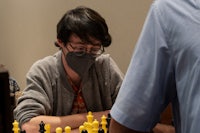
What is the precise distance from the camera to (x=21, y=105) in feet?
4.99

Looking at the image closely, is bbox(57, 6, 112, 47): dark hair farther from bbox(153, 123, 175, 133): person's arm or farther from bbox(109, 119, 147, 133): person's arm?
bbox(109, 119, 147, 133): person's arm

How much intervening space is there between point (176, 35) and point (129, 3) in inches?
80.7

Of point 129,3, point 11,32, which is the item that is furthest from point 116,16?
point 11,32

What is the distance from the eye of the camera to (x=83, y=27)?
155 cm

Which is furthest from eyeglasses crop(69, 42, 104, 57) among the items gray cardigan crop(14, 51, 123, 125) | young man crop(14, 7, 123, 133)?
gray cardigan crop(14, 51, 123, 125)

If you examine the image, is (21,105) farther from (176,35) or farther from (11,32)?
(11,32)

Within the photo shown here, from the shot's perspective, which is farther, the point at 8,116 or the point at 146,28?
the point at 8,116

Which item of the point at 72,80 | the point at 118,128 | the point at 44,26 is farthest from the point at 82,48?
the point at 44,26

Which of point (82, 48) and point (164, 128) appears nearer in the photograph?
point (164, 128)

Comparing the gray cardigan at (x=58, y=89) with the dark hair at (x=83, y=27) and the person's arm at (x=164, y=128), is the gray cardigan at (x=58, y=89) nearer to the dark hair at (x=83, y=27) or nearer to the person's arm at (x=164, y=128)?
the dark hair at (x=83, y=27)

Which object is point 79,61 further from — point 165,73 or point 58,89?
point 165,73

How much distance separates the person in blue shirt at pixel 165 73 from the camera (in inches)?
21.7

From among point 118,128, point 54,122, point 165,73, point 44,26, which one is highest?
point 165,73

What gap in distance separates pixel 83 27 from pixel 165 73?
100cm
